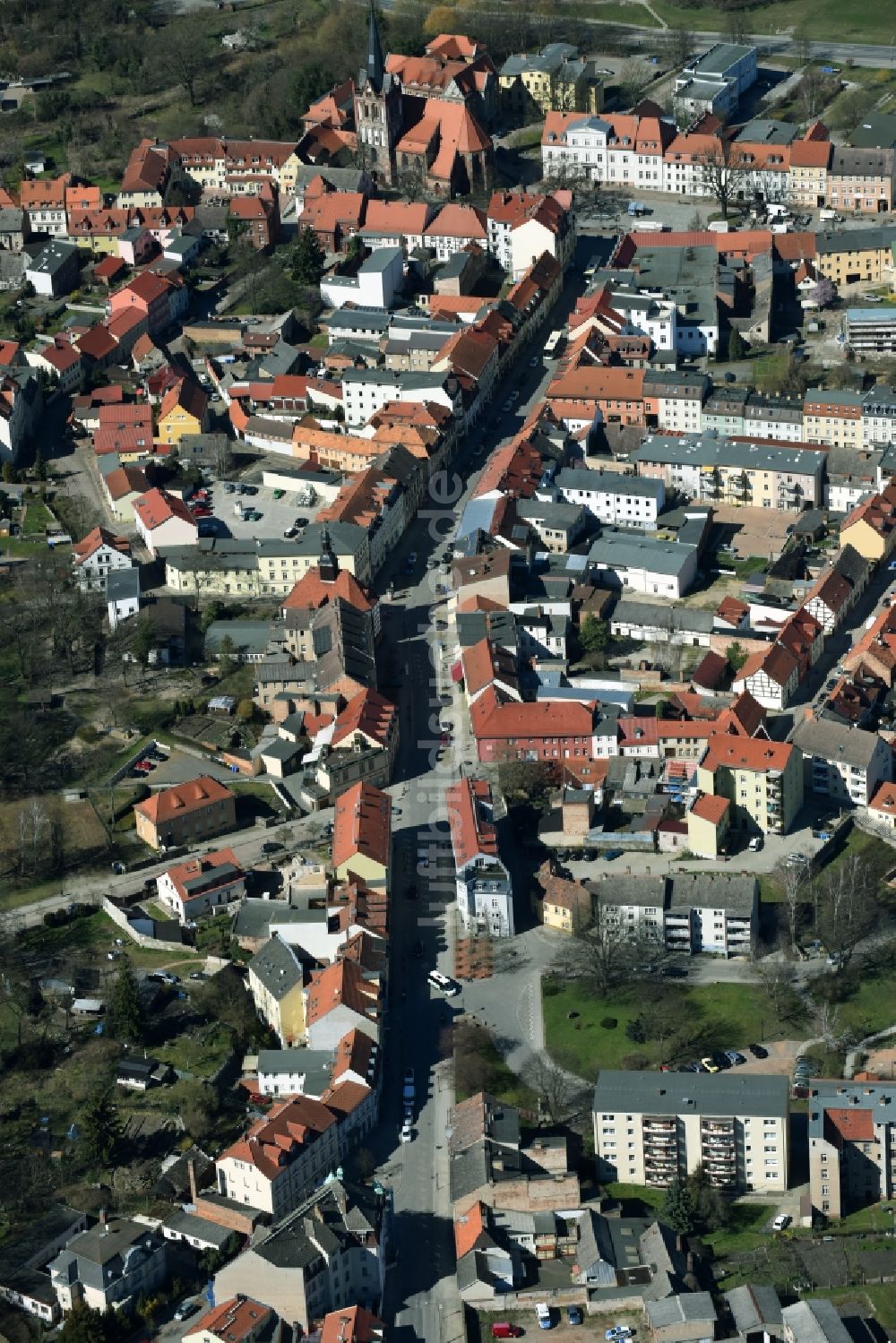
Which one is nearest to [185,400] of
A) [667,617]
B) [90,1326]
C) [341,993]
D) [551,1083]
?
[667,617]

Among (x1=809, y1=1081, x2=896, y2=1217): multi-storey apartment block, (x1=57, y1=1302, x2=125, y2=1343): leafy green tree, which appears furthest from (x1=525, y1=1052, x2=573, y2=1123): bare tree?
(x1=57, y1=1302, x2=125, y2=1343): leafy green tree

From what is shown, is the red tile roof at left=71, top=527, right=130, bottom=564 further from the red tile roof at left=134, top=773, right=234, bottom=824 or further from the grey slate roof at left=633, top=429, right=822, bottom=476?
the grey slate roof at left=633, top=429, right=822, bottom=476

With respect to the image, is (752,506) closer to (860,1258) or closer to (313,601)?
(313,601)

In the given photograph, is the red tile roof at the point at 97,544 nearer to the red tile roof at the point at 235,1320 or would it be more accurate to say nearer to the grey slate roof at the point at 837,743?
the grey slate roof at the point at 837,743

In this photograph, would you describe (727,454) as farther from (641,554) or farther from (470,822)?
(470,822)

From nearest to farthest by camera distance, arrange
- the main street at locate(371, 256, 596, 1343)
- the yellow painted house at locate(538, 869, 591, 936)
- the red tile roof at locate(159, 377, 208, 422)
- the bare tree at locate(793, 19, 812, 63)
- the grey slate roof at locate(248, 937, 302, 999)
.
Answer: the main street at locate(371, 256, 596, 1343) → the grey slate roof at locate(248, 937, 302, 999) → the yellow painted house at locate(538, 869, 591, 936) → the red tile roof at locate(159, 377, 208, 422) → the bare tree at locate(793, 19, 812, 63)

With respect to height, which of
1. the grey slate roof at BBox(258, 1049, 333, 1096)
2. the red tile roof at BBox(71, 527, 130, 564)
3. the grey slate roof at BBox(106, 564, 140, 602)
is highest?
the red tile roof at BBox(71, 527, 130, 564)
